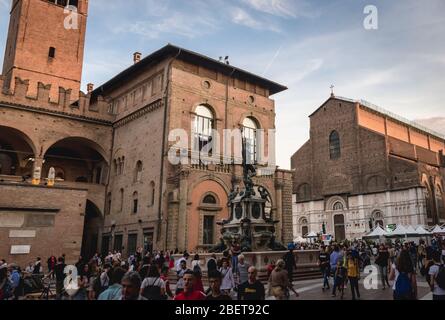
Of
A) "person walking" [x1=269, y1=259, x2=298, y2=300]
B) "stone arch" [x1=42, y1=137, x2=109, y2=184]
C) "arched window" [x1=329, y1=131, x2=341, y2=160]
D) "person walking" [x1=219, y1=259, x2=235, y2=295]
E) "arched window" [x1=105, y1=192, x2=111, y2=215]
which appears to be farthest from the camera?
"arched window" [x1=329, y1=131, x2=341, y2=160]

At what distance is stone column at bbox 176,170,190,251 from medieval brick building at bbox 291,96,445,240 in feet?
88.1

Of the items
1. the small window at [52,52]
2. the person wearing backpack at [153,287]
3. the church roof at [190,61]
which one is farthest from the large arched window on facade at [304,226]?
the person wearing backpack at [153,287]

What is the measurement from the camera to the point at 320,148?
48.3 metres

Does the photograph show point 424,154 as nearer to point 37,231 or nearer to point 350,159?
point 350,159

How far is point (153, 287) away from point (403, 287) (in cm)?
411

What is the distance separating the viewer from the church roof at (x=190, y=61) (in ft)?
84.6

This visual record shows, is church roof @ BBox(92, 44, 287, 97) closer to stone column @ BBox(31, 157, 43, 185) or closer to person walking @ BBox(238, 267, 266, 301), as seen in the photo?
stone column @ BBox(31, 157, 43, 185)

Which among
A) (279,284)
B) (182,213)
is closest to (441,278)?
(279,284)

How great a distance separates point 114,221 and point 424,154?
45136 millimetres

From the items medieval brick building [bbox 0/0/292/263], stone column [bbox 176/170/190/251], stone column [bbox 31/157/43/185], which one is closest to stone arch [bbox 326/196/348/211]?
medieval brick building [bbox 0/0/292/263]

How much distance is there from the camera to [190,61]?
2662cm

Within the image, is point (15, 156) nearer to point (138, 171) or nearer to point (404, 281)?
point (138, 171)

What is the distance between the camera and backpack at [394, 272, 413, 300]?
19.5 feet

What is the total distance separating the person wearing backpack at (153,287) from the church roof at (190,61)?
71.8 feet
